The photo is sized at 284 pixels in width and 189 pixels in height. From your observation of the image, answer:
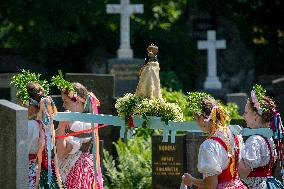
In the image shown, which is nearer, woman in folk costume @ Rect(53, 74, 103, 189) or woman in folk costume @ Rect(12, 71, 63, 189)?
woman in folk costume @ Rect(12, 71, 63, 189)

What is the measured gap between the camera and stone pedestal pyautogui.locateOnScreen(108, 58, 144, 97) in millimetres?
19625

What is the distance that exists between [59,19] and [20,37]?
151cm

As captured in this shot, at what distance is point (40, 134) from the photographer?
28.8 feet

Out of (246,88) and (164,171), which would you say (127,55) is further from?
(164,171)

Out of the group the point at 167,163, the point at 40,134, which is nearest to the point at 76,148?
the point at 40,134

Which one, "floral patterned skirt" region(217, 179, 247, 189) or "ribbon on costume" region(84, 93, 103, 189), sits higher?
"ribbon on costume" region(84, 93, 103, 189)

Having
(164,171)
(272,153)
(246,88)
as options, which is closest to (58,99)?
(164,171)

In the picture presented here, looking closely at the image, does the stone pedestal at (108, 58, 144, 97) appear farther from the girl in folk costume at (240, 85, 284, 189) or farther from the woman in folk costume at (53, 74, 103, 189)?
the girl in folk costume at (240, 85, 284, 189)

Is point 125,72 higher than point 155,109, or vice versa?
point 125,72

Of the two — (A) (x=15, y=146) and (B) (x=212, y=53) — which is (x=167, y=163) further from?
(B) (x=212, y=53)

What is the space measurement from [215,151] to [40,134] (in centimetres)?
190

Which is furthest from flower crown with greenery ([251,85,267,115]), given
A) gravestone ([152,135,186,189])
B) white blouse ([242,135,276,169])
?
gravestone ([152,135,186,189])

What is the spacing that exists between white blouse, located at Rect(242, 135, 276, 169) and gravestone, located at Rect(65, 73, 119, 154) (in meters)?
5.53

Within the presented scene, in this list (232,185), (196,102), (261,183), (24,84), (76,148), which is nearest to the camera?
(232,185)
